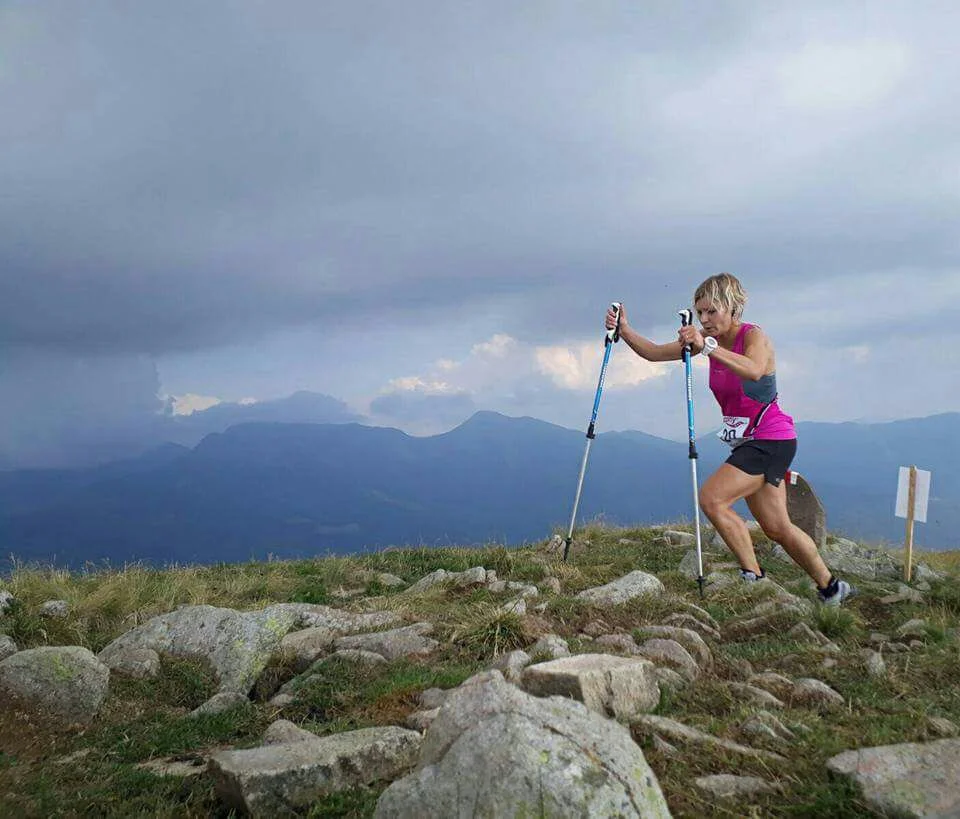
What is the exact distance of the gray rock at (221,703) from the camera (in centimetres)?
630

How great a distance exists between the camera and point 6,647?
24.9 ft

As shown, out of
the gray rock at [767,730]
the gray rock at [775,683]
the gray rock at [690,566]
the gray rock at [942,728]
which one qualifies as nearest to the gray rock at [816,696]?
the gray rock at [775,683]

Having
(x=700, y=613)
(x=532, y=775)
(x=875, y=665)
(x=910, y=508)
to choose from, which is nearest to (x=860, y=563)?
(x=910, y=508)

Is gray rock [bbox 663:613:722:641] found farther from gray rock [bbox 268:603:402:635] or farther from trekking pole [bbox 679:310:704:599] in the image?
gray rock [bbox 268:603:402:635]

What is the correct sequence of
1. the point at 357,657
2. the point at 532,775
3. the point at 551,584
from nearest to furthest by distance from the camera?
the point at 532,775 < the point at 357,657 < the point at 551,584

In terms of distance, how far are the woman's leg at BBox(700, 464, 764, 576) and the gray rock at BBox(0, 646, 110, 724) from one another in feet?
21.5

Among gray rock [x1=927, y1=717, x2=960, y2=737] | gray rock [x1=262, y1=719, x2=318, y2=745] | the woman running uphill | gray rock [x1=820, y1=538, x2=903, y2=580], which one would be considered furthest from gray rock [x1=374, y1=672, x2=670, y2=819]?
gray rock [x1=820, y1=538, x2=903, y2=580]

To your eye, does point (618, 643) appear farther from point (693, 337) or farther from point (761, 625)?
point (693, 337)

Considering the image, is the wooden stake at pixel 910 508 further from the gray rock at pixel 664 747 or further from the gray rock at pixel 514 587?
the gray rock at pixel 664 747

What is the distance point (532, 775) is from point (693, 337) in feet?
21.8

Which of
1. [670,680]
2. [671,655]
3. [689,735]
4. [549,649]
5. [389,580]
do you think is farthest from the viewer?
[389,580]

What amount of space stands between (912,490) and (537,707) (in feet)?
34.7

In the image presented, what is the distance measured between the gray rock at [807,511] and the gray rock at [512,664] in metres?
9.91

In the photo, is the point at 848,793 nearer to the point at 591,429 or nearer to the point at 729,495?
the point at 729,495
